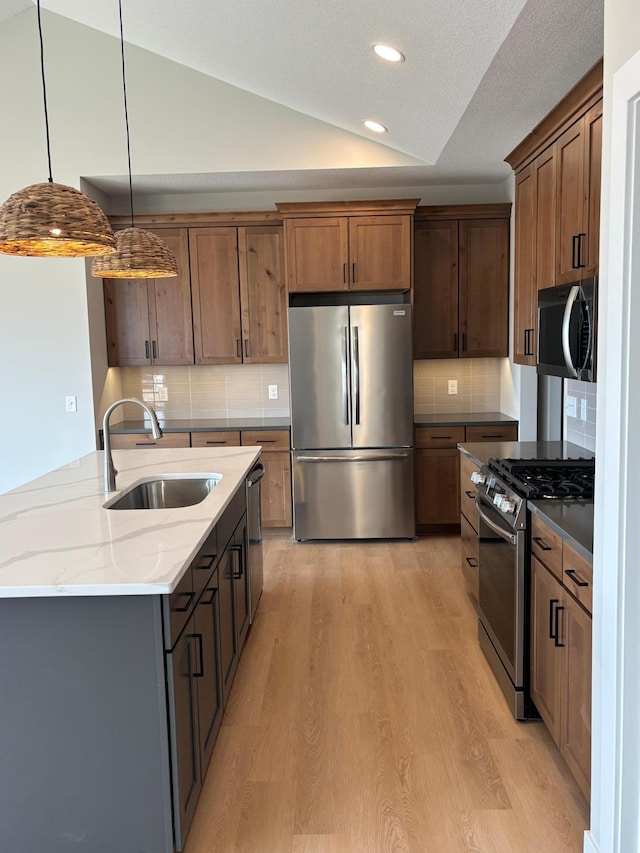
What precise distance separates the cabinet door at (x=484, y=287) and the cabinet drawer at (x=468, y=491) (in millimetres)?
1538

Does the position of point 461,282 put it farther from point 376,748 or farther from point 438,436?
point 376,748

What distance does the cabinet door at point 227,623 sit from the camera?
8.38ft

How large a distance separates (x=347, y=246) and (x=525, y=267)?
1614 millimetres

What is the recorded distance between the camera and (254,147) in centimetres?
452

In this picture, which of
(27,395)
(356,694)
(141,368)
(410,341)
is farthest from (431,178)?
(356,694)

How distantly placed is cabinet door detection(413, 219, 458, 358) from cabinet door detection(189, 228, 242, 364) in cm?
140

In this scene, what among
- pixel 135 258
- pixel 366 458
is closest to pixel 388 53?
pixel 135 258

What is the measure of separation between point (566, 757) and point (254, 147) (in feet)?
13.3

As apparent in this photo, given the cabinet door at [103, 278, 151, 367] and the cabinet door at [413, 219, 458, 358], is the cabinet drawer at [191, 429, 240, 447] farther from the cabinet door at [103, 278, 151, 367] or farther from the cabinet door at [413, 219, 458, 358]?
the cabinet door at [413, 219, 458, 358]

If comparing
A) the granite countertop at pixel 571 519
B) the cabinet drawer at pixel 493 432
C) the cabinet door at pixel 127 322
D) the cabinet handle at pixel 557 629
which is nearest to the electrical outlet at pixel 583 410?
the granite countertop at pixel 571 519

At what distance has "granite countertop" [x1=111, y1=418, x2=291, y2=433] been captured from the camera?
16.1ft

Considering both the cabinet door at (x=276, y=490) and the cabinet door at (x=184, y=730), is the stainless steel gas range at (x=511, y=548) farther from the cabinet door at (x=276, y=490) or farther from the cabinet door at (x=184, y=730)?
the cabinet door at (x=276, y=490)

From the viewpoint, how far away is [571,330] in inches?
98.7

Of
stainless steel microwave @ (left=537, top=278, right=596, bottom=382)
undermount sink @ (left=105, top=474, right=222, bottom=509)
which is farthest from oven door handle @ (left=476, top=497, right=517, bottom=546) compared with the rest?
undermount sink @ (left=105, top=474, right=222, bottom=509)
